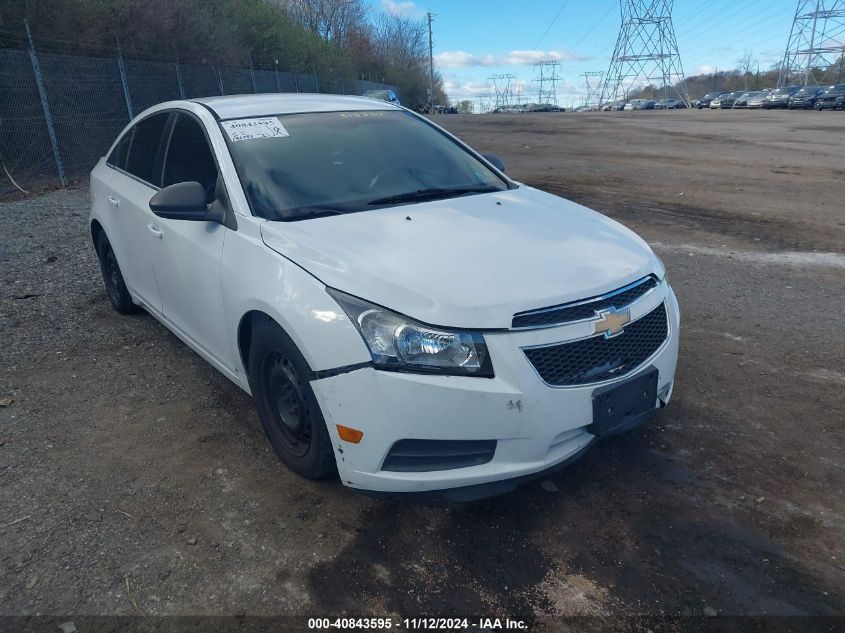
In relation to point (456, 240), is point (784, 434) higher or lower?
lower

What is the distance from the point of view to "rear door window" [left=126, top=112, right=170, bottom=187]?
4195 millimetres

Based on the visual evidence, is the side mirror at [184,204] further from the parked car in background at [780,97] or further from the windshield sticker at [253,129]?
the parked car in background at [780,97]

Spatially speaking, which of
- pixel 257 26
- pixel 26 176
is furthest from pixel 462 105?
pixel 26 176

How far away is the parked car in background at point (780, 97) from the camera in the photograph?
43406mm

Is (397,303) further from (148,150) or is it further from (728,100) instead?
(728,100)

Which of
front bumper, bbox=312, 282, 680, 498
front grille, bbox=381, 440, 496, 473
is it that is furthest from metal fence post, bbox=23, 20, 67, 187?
front grille, bbox=381, 440, 496, 473

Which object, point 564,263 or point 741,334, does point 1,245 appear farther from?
point 741,334

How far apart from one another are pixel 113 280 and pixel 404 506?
11.8ft

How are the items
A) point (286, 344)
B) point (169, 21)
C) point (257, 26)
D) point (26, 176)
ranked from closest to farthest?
point (286, 344) → point (26, 176) → point (169, 21) → point (257, 26)

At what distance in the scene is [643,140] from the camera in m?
20.6

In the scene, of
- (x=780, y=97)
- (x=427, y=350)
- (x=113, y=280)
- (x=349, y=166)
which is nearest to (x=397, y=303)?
(x=427, y=350)

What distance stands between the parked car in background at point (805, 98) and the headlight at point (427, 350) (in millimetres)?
44590

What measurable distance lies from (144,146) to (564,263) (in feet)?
10.6

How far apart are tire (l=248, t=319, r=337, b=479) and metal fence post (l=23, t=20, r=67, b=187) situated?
11.1 m
